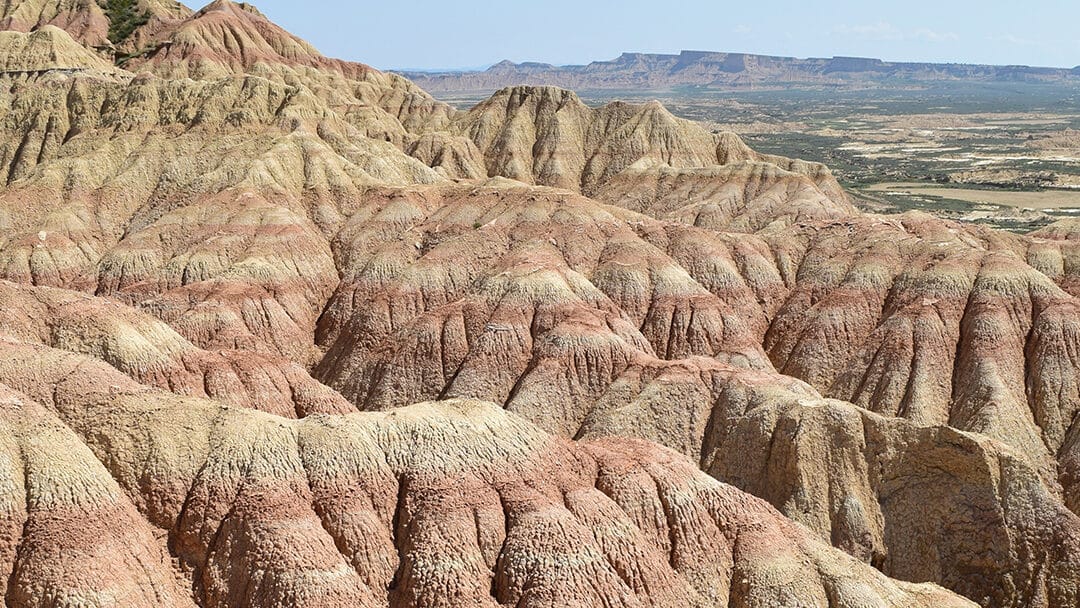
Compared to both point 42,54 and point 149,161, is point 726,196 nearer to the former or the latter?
point 149,161

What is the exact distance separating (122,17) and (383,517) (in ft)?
395

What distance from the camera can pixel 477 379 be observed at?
48000mm

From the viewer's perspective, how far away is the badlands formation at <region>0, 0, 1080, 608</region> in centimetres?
2567

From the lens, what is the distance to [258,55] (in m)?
121

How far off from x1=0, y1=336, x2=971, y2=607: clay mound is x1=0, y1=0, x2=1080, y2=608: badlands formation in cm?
10

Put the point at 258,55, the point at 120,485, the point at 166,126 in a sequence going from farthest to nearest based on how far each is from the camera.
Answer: the point at 258,55 < the point at 166,126 < the point at 120,485

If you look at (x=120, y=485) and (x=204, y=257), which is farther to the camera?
(x=204, y=257)

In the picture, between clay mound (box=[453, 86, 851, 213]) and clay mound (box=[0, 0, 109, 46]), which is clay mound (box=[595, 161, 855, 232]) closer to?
clay mound (box=[453, 86, 851, 213])

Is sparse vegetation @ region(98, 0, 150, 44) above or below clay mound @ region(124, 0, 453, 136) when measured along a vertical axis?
above

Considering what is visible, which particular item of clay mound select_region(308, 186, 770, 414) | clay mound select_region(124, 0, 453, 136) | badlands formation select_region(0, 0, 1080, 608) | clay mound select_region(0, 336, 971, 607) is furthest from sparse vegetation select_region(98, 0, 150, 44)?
clay mound select_region(0, 336, 971, 607)

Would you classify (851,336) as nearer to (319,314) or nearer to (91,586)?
(319,314)

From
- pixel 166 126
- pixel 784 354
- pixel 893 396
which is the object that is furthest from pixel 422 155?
pixel 893 396

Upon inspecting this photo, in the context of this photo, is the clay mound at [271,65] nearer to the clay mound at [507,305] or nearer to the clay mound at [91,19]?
the clay mound at [91,19]

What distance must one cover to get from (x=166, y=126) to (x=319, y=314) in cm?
2623
